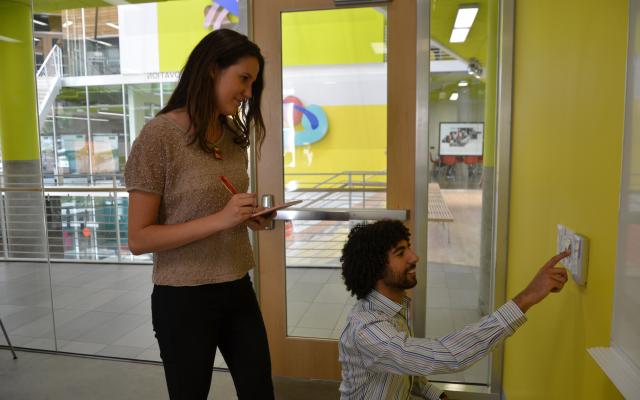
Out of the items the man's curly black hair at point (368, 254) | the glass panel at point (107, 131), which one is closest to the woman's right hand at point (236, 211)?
the man's curly black hair at point (368, 254)

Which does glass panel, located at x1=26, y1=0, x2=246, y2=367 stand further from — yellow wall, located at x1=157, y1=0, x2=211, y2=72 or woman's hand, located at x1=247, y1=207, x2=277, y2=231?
woman's hand, located at x1=247, y1=207, x2=277, y2=231

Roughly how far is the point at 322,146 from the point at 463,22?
3.40ft

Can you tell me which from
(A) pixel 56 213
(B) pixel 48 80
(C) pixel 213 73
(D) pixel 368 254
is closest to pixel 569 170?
(D) pixel 368 254

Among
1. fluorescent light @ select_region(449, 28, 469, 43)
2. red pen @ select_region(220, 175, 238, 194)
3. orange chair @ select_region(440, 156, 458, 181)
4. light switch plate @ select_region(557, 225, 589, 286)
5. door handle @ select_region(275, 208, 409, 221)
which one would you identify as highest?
fluorescent light @ select_region(449, 28, 469, 43)

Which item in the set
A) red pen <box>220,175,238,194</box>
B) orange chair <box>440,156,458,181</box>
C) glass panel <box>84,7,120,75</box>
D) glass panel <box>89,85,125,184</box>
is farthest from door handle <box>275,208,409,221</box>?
glass panel <box>84,7,120,75</box>

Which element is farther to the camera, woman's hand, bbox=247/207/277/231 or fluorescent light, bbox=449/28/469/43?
fluorescent light, bbox=449/28/469/43

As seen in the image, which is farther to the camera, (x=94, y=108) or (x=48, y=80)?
(x=94, y=108)

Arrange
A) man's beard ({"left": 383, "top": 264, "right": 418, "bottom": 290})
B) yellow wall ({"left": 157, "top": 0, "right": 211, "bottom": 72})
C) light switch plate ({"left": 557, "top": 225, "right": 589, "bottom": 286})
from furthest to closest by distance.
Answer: yellow wall ({"left": 157, "top": 0, "right": 211, "bottom": 72})
man's beard ({"left": 383, "top": 264, "right": 418, "bottom": 290})
light switch plate ({"left": 557, "top": 225, "right": 589, "bottom": 286})

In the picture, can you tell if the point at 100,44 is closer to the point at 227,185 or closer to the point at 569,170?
the point at 227,185

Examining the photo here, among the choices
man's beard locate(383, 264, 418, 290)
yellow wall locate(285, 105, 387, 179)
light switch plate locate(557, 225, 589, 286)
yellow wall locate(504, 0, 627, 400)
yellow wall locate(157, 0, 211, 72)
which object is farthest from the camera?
yellow wall locate(157, 0, 211, 72)

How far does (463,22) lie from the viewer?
252 cm

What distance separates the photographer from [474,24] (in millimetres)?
2484

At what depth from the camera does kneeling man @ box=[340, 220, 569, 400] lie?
1095 millimetres

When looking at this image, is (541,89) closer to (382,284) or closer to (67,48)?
(382,284)
